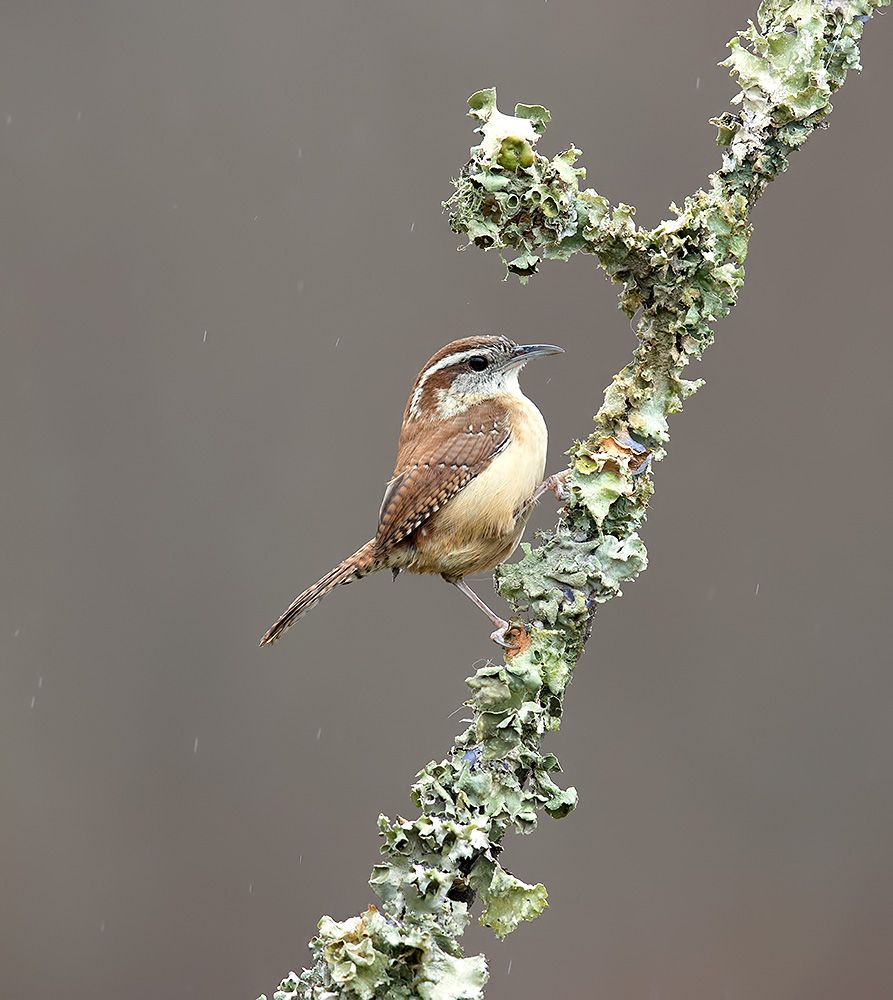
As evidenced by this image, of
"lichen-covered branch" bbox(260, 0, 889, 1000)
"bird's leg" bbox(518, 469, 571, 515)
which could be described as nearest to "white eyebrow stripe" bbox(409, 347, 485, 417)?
"bird's leg" bbox(518, 469, 571, 515)

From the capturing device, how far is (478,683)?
2.24 metres

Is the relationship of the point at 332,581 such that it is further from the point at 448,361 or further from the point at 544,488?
the point at 448,361

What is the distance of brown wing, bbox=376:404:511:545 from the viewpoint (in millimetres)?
3225

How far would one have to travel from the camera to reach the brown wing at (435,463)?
127 inches

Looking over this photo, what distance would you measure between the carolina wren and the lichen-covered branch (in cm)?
69

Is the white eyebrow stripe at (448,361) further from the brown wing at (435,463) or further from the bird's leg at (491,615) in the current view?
the bird's leg at (491,615)

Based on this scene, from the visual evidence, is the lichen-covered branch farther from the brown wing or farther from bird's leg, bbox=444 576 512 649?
the brown wing

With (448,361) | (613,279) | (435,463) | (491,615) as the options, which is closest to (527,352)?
(448,361)

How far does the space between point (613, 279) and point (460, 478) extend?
2.96ft

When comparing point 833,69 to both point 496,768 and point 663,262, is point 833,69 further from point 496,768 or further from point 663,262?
point 496,768

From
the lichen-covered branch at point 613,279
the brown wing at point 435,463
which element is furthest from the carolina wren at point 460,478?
the lichen-covered branch at point 613,279

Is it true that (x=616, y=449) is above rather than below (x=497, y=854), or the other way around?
above

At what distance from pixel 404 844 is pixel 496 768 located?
255mm

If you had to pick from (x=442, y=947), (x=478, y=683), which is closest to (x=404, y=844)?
(x=442, y=947)
